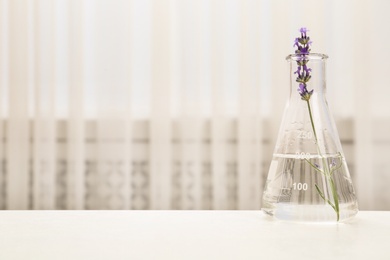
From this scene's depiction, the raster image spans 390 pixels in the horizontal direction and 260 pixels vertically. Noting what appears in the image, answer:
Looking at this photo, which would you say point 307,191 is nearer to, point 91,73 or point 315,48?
point 315,48

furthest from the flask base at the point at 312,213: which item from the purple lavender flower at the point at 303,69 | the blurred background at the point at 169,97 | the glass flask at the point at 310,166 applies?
the blurred background at the point at 169,97

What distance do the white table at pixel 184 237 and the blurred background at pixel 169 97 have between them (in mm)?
323

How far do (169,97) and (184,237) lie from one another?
1.76 feet

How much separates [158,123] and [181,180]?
0.15 metres

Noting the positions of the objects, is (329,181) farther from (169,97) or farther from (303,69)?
(169,97)

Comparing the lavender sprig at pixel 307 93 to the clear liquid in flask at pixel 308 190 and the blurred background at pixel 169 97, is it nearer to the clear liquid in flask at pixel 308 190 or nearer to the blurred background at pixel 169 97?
the clear liquid in flask at pixel 308 190

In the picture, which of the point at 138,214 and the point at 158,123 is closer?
the point at 138,214

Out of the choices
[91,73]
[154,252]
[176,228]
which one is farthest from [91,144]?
[154,252]

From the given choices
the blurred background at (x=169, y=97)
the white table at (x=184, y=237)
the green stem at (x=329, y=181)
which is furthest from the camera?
the blurred background at (x=169, y=97)

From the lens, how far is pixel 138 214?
27.5 inches

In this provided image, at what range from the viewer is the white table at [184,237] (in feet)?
1.51

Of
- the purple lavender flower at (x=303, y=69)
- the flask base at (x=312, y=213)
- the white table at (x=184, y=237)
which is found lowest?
the white table at (x=184, y=237)

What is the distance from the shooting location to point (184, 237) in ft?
1.76

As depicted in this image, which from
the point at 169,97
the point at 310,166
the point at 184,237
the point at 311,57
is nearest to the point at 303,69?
the point at 311,57
